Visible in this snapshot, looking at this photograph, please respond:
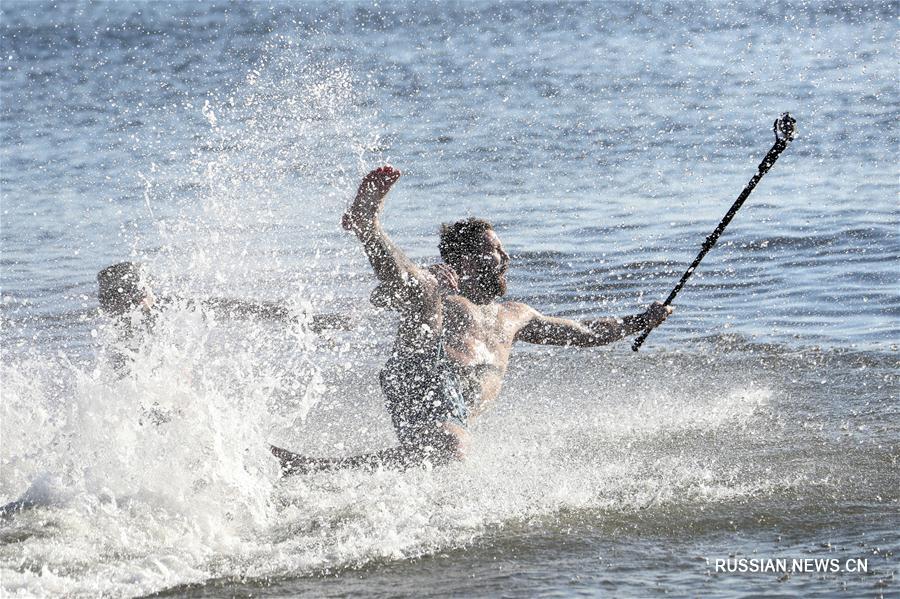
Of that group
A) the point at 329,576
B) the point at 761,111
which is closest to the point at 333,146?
the point at 761,111

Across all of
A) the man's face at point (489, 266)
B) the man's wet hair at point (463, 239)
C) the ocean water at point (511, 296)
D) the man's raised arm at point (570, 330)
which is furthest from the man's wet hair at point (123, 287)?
the man's raised arm at point (570, 330)

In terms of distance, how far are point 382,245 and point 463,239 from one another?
74cm

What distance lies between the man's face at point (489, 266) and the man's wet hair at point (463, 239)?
28mm

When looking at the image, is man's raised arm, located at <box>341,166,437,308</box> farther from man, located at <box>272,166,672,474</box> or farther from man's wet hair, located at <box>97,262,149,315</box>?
man's wet hair, located at <box>97,262,149,315</box>

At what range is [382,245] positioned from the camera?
255 inches

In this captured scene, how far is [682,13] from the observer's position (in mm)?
26750

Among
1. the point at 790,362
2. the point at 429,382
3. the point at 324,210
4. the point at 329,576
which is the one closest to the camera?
the point at 329,576

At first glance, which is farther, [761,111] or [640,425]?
[761,111]

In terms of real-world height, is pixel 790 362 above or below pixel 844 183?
below

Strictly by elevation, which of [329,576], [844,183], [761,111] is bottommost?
[329,576]

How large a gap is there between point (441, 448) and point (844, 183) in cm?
866

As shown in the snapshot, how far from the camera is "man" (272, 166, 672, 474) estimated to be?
258 inches

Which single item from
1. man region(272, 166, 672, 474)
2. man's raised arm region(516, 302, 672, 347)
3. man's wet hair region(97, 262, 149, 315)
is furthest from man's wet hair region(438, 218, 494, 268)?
man's wet hair region(97, 262, 149, 315)

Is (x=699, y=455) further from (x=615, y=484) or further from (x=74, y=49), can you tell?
(x=74, y=49)
